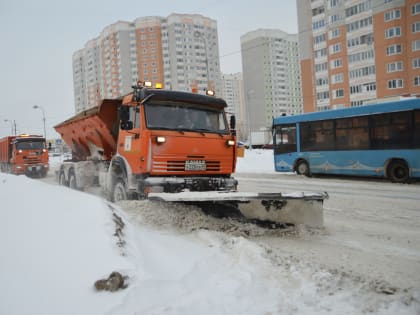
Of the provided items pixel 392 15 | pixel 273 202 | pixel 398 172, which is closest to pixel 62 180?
pixel 273 202

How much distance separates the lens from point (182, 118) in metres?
7.75

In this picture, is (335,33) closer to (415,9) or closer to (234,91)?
(415,9)

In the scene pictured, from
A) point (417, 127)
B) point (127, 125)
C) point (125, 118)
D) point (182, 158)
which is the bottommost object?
point (182, 158)

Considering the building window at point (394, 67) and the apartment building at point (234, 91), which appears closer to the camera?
the building window at point (394, 67)

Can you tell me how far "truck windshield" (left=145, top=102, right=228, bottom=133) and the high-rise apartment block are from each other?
83.1 metres

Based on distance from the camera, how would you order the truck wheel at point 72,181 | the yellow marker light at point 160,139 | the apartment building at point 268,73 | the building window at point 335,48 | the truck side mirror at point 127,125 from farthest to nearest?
the apartment building at point 268,73
the building window at point 335,48
the truck wheel at point 72,181
the truck side mirror at point 127,125
the yellow marker light at point 160,139

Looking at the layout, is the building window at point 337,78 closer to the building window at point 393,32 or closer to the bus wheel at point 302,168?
the building window at point 393,32

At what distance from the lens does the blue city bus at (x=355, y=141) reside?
42.1 feet

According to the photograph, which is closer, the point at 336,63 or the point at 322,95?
the point at 336,63

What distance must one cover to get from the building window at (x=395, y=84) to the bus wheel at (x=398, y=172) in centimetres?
4180

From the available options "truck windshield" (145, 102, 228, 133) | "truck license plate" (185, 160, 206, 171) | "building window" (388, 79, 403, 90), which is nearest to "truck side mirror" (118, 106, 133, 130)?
"truck windshield" (145, 102, 228, 133)

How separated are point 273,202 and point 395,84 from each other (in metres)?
50.8

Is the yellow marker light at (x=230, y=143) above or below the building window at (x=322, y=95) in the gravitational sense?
below

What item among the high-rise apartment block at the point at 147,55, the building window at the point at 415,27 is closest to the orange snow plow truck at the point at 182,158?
the building window at the point at 415,27
